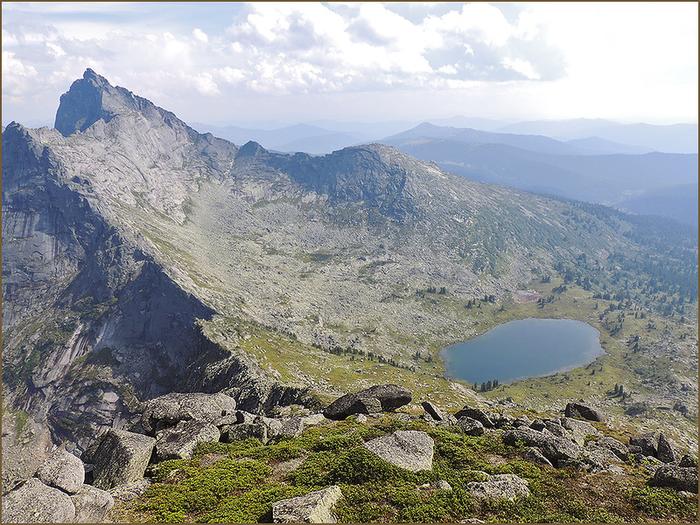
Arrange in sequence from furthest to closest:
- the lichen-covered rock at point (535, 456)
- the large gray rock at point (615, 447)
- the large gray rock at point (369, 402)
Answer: the large gray rock at point (369, 402) → the large gray rock at point (615, 447) → the lichen-covered rock at point (535, 456)

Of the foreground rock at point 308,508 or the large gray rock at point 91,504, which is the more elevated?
the foreground rock at point 308,508

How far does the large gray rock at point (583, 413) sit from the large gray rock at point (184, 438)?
2027 inches

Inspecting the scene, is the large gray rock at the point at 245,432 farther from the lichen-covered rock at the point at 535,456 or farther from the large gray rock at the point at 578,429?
the large gray rock at the point at 578,429

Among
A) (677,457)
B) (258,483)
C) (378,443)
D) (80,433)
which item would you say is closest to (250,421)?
(258,483)

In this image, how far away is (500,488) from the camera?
27.5 metres

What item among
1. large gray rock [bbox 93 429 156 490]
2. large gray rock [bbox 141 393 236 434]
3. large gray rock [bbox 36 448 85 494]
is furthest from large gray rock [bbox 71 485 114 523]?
large gray rock [bbox 141 393 236 434]

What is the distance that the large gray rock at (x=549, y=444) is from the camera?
34031mm

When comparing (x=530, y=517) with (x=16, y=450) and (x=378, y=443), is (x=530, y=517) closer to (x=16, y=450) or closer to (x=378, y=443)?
(x=378, y=443)

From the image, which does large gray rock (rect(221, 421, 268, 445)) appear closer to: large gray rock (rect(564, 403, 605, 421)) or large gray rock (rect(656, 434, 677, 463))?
large gray rock (rect(656, 434, 677, 463))

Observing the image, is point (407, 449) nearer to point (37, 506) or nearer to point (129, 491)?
point (129, 491)

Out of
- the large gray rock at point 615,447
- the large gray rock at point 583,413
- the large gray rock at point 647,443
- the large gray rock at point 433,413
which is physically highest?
the large gray rock at point 433,413

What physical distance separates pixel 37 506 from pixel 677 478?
141 ft

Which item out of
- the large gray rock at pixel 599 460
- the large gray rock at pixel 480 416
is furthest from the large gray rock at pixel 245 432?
the large gray rock at pixel 599 460

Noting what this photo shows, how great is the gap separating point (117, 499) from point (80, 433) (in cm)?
20677
